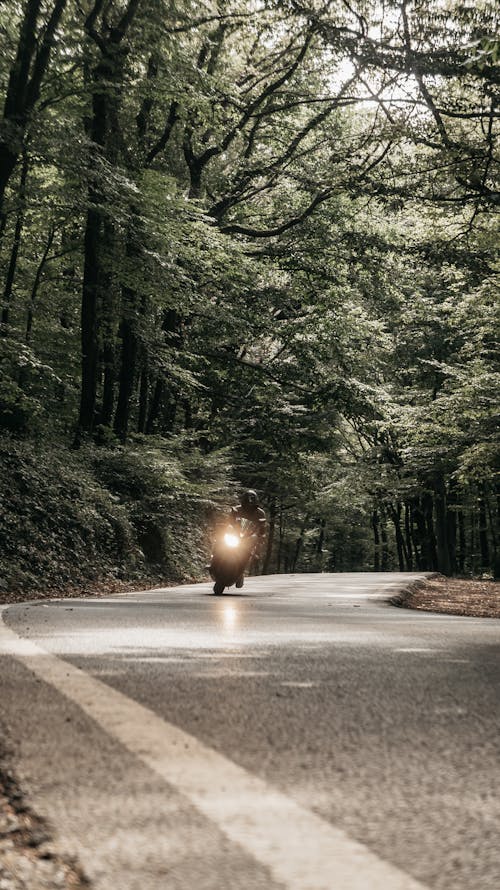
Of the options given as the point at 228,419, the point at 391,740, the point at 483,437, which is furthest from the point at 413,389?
the point at 391,740

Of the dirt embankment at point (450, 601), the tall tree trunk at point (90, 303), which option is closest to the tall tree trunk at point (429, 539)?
the dirt embankment at point (450, 601)

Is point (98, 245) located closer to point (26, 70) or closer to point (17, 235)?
point (17, 235)

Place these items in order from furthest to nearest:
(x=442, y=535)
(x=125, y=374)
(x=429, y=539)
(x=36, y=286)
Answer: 1. (x=429, y=539)
2. (x=442, y=535)
3. (x=36, y=286)
4. (x=125, y=374)

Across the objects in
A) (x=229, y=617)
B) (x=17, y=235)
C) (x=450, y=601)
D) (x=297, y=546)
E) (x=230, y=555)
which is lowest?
(x=229, y=617)

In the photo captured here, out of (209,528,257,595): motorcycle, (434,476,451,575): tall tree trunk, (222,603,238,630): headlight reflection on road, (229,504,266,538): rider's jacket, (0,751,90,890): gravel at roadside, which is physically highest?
(434,476,451,575): tall tree trunk

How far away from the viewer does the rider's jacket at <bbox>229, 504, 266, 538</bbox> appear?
14547 millimetres

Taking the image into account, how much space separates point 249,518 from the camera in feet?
48.4

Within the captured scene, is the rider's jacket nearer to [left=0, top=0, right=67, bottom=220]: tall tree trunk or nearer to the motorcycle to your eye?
the motorcycle

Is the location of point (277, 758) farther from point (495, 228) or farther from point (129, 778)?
point (495, 228)

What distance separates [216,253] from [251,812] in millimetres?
20191

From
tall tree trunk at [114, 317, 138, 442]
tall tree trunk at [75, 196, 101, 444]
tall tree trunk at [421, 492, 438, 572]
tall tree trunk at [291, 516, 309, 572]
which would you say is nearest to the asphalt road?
tall tree trunk at [75, 196, 101, 444]

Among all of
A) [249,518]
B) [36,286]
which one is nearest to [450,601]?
[249,518]

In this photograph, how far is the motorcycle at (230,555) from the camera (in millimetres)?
14422

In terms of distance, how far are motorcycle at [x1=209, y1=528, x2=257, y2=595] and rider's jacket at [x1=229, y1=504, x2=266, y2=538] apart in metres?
0.09
